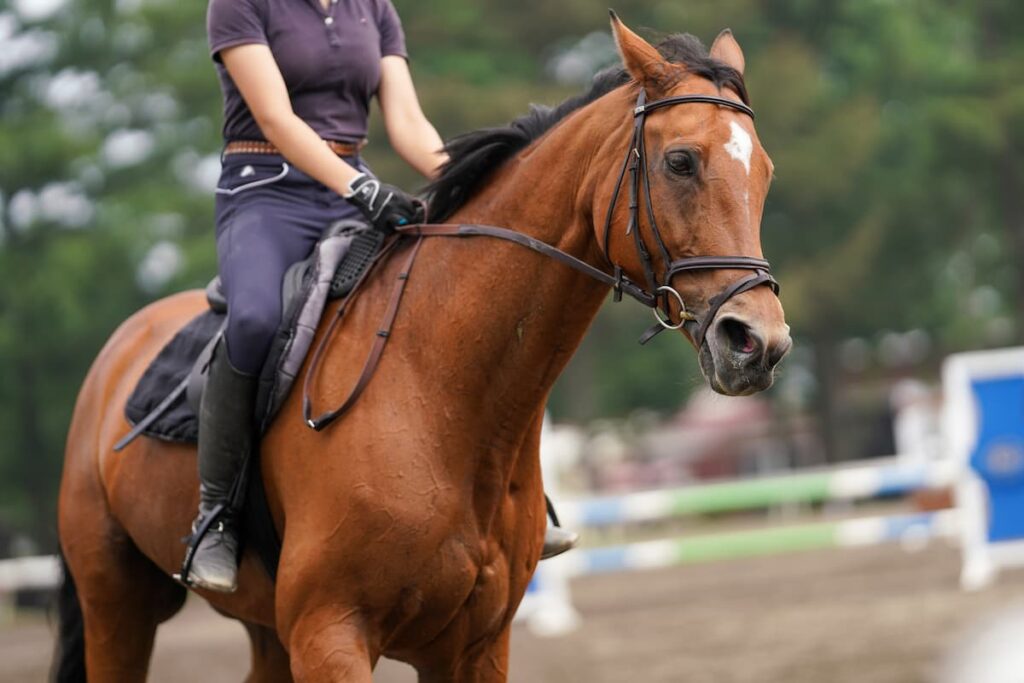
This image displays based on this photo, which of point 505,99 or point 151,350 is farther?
point 505,99

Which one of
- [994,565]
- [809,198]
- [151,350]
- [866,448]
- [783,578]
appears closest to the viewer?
[151,350]

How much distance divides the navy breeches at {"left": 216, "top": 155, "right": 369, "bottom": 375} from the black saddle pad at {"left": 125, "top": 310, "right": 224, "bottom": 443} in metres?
0.52

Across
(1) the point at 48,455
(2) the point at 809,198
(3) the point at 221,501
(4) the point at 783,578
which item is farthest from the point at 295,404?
(2) the point at 809,198

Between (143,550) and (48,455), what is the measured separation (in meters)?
19.4

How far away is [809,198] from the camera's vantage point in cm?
2973

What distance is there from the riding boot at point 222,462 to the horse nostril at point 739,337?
159cm

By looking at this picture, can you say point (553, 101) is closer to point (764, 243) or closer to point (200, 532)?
point (764, 243)

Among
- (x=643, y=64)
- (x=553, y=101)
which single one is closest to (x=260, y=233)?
(x=643, y=64)

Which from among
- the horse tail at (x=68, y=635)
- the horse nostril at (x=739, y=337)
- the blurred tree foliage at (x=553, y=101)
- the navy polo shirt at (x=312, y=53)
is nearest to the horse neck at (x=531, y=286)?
the horse nostril at (x=739, y=337)

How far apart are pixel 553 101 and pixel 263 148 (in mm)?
22415

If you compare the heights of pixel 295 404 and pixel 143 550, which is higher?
pixel 295 404

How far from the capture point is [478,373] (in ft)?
14.2

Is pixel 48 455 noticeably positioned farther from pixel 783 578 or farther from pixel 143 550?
pixel 143 550

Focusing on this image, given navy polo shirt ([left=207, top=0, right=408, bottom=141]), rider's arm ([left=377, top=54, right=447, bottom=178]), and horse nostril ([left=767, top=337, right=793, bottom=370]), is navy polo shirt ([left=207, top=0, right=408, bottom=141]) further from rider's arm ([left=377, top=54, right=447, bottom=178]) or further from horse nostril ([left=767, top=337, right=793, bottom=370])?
horse nostril ([left=767, top=337, right=793, bottom=370])
